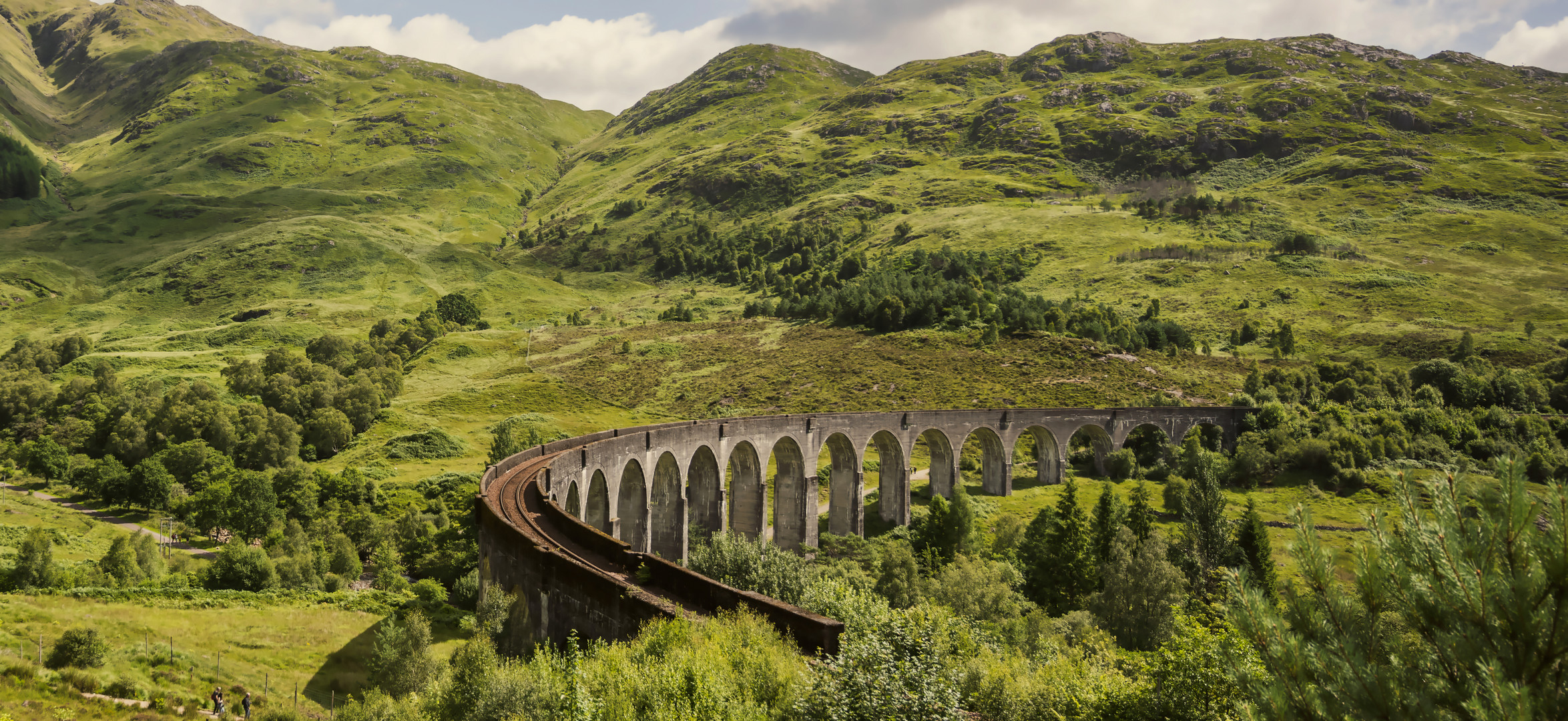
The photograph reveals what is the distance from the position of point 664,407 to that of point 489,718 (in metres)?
83.6

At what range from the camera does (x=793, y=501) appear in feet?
194

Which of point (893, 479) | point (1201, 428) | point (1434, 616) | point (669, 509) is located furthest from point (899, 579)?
point (1201, 428)

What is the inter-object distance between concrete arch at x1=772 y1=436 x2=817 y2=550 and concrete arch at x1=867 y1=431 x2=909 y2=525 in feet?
28.0

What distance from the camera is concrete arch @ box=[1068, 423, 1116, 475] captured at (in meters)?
79.6

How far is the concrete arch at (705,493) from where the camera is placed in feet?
171

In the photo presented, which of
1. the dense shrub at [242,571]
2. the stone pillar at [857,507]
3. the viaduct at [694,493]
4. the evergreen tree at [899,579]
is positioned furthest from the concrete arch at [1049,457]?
the dense shrub at [242,571]

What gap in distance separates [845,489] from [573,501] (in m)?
28.5

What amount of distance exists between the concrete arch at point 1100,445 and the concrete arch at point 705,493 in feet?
140

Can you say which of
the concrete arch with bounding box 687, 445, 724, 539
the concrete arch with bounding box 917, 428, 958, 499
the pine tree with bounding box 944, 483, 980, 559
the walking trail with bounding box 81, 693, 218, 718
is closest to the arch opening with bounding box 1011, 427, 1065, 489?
the concrete arch with bounding box 917, 428, 958, 499

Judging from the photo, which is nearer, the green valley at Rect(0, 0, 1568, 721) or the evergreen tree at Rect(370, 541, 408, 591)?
the green valley at Rect(0, 0, 1568, 721)

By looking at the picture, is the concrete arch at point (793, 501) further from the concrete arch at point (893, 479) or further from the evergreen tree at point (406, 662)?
the evergreen tree at point (406, 662)

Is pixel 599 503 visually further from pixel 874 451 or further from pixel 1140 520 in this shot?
pixel 874 451

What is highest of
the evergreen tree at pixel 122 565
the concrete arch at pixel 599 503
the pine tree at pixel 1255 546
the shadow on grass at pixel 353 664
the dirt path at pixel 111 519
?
the concrete arch at pixel 599 503

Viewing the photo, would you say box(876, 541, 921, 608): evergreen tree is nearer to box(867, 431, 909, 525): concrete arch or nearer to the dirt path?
box(867, 431, 909, 525): concrete arch
